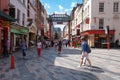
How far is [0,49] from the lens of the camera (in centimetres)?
2394

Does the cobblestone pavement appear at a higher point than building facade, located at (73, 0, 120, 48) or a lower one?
lower

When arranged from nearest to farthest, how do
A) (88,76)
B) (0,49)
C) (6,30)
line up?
(88,76), (0,49), (6,30)

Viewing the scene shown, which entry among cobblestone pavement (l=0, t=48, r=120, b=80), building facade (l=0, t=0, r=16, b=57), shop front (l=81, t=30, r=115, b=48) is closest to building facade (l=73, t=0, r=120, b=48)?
shop front (l=81, t=30, r=115, b=48)

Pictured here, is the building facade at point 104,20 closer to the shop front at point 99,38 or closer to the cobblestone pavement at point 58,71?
the shop front at point 99,38

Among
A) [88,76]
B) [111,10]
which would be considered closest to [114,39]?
[111,10]

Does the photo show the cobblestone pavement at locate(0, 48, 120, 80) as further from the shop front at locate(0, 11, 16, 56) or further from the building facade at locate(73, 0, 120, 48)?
the building facade at locate(73, 0, 120, 48)

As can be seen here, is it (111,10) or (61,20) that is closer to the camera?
(111,10)

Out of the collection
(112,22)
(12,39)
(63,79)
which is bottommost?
(63,79)

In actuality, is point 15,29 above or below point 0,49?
above

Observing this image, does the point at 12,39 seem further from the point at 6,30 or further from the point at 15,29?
the point at 6,30

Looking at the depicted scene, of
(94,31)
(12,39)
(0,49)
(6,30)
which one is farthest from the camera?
(94,31)

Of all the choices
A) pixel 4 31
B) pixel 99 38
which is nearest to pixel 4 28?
pixel 4 31

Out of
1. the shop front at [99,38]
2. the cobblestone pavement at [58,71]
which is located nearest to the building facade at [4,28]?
the cobblestone pavement at [58,71]

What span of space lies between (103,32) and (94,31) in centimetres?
169
